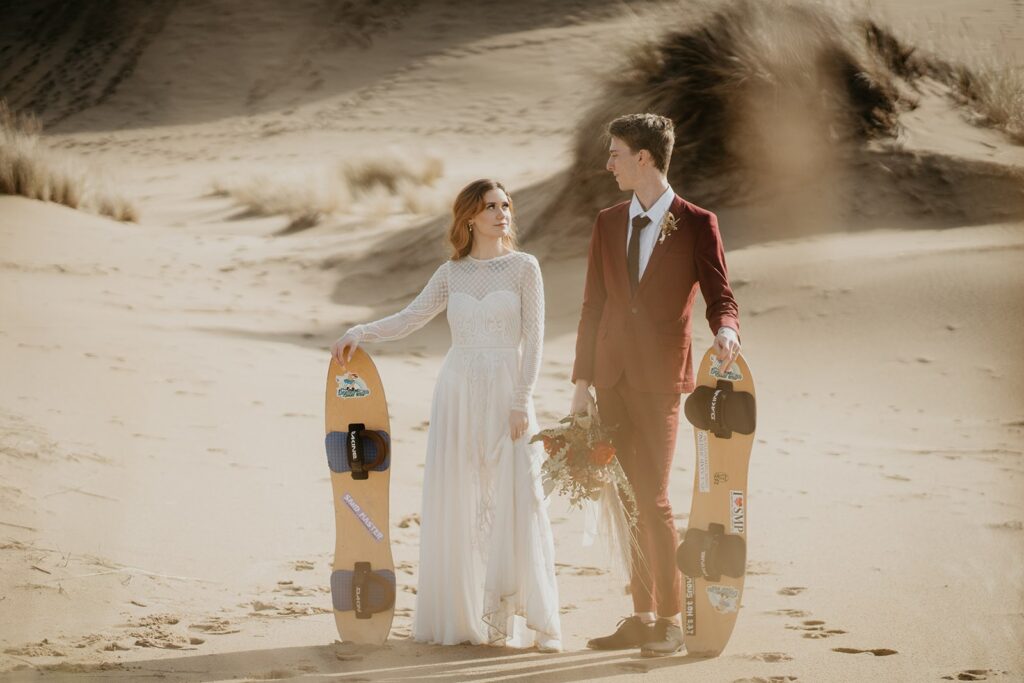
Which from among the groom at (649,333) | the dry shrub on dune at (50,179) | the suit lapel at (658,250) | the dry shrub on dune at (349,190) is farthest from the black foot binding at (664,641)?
the dry shrub on dune at (349,190)

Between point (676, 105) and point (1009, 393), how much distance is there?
5.83 meters

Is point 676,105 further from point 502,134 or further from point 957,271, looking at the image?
point 502,134

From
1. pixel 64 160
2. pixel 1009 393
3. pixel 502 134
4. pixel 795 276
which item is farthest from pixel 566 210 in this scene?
pixel 502 134

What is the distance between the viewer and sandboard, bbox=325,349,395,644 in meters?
4.66

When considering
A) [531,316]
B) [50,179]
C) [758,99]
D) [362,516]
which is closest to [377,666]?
[362,516]

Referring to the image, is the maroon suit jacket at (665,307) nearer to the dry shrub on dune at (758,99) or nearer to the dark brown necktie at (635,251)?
the dark brown necktie at (635,251)

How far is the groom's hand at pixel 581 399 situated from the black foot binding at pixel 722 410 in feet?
1.14

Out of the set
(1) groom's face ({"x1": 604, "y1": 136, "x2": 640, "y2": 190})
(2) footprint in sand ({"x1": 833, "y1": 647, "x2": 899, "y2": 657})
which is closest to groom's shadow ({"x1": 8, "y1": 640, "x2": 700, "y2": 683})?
(2) footprint in sand ({"x1": 833, "y1": 647, "x2": 899, "y2": 657})

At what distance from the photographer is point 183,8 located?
48.0 metres

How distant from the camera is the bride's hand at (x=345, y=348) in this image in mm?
4695

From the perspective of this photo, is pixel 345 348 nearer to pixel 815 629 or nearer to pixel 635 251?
pixel 635 251

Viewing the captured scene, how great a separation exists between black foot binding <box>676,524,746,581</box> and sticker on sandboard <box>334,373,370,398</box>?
131 centimetres

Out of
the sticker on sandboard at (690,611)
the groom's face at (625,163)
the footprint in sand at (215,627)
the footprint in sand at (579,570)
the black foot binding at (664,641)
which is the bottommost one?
the footprint in sand at (579,570)

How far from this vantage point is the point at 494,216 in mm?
4559
